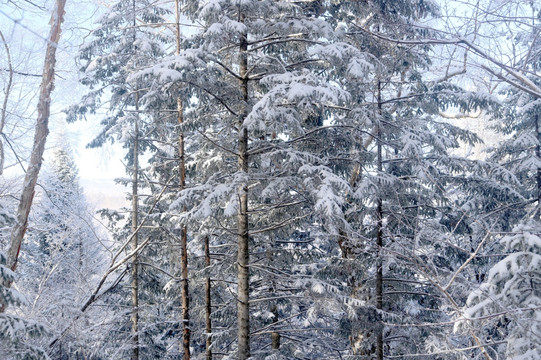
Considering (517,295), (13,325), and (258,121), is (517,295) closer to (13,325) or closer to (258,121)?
(258,121)

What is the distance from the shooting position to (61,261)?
1240 cm

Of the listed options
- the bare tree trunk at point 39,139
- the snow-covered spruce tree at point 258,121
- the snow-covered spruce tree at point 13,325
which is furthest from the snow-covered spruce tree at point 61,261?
the snow-covered spruce tree at point 258,121

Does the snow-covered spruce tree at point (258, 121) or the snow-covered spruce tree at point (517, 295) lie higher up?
the snow-covered spruce tree at point (258, 121)

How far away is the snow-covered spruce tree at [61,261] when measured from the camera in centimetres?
778

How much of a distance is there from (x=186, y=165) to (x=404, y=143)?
5346 mm

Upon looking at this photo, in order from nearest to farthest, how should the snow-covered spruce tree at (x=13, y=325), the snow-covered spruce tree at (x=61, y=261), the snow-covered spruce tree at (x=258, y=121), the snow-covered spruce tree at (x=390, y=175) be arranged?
the snow-covered spruce tree at (x=13, y=325) < the snow-covered spruce tree at (x=258, y=121) < the snow-covered spruce tree at (x=390, y=175) < the snow-covered spruce tree at (x=61, y=261)

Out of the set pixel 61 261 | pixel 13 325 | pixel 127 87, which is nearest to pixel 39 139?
pixel 13 325

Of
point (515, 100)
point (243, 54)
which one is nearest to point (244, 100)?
point (243, 54)

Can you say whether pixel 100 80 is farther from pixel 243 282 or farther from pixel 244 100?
pixel 243 282

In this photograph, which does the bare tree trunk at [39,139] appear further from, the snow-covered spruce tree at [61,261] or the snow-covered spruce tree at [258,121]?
the snow-covered spruce tree at [258,121]

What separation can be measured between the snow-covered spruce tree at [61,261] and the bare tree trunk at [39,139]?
0.75 meters

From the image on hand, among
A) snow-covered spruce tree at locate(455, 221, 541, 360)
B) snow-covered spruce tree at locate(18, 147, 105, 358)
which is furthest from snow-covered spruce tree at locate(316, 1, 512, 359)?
snow-covered spruce tree at locate(18, 147, 105, 358)

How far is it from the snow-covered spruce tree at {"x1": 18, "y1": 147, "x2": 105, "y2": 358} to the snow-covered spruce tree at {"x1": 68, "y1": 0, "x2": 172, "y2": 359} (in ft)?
4.12

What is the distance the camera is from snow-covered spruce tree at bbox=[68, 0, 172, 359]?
9.42 metres
